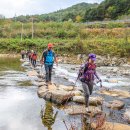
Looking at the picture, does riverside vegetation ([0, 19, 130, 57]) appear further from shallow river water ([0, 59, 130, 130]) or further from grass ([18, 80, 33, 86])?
shallow river water ([0, 59, 130, 130])

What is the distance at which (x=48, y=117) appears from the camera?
11164 millimetres

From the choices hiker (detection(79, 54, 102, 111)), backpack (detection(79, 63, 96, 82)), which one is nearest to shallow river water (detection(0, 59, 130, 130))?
hiker (detection(79, 54, 102, 111))

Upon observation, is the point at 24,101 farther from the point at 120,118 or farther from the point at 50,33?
the point at 50,33

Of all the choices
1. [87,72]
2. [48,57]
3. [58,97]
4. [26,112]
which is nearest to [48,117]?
[26,112]

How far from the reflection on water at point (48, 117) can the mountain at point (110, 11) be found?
103973 mm

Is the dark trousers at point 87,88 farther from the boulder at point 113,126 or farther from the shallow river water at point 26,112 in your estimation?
the boulder at point 113,126

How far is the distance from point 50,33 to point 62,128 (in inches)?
2970

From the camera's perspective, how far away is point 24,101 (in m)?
13.7

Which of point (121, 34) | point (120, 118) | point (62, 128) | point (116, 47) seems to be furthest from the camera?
point (121, 34)

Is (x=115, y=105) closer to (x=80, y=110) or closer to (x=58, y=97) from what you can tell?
(x=80, y=110)

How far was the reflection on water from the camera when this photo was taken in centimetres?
1031

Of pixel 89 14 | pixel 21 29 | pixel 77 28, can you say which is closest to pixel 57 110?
pixel 77 28

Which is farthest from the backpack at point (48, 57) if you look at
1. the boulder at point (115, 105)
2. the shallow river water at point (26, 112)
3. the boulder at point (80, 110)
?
the boulder at point (80, 110)

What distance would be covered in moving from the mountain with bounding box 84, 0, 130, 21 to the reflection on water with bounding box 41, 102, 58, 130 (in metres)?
104
